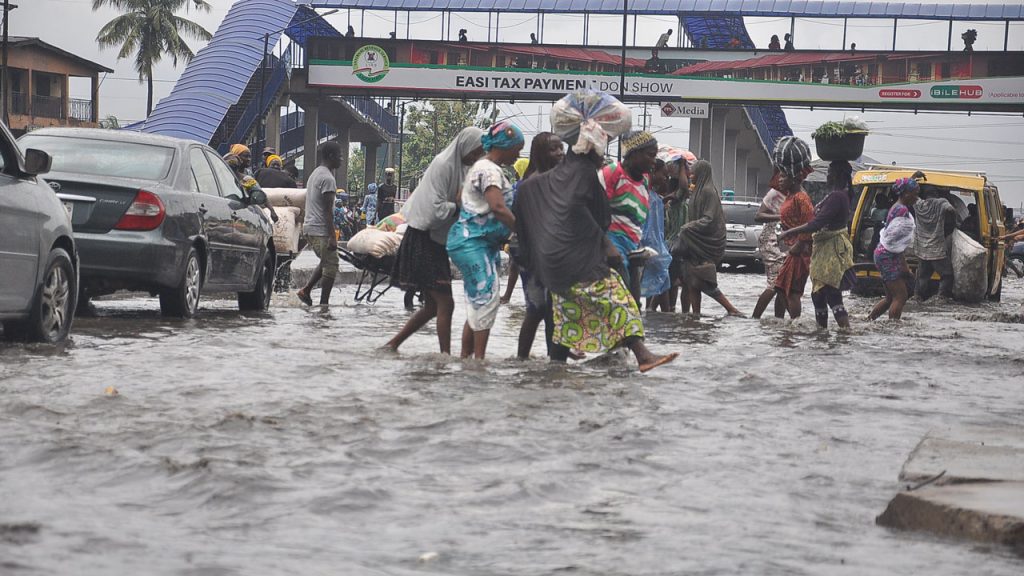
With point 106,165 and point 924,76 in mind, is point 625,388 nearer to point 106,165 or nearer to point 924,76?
point 106,165

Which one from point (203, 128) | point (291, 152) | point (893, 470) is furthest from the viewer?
point (291, 152)

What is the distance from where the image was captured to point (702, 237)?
1426 cm

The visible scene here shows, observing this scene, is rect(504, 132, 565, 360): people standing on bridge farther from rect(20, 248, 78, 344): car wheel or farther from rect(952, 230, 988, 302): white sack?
rect(952, 230, 988, 302): white sack

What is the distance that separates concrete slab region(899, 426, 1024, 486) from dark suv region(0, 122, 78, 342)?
5107 millimetres

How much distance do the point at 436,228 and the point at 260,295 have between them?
498 cm

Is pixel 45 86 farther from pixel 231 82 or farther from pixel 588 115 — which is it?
pixel 588 115

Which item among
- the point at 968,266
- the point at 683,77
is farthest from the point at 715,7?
the point at 968,266

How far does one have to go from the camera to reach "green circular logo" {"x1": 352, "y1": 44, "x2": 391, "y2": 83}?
57.1 m

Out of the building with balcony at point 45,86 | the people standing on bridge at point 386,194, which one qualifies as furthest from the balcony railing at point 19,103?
the people standing on bridge at point 386,194

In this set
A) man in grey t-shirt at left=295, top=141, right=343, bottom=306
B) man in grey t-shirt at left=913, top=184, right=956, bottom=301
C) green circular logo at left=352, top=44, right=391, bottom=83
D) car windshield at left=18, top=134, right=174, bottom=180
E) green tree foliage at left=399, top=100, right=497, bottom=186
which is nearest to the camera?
car windshield at left=18, top=134, right=174, bottom=180

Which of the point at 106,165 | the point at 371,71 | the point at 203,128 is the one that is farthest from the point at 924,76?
the point at 106,165

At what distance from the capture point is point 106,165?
36.3 ft

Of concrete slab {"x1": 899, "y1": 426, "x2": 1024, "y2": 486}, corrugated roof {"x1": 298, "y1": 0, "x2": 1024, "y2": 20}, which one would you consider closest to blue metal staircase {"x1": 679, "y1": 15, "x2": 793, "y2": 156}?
corrugated roof {"x1": 298, "y1": 0, "x2": 1024, "y2": 20}

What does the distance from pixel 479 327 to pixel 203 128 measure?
31.0 m
